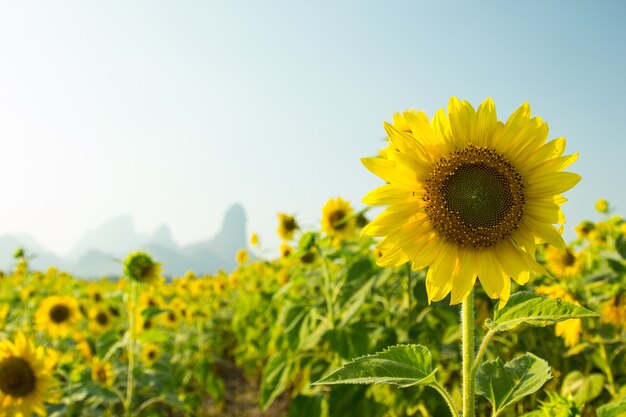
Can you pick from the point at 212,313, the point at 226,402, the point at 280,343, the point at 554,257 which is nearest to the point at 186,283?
the point at 212,313

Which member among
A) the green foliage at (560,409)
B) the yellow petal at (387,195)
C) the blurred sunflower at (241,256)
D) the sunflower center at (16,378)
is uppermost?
the blurred sunflower at (241,256)

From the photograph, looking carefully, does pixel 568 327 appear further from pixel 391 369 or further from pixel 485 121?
pixel 391 369

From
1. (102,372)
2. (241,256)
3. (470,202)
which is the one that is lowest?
(470,202)

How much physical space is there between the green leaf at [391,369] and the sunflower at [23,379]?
2.48 metres

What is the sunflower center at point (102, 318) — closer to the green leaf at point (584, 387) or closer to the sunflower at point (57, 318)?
the sunflower at point (57, 318)

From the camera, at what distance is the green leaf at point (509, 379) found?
3.92ft

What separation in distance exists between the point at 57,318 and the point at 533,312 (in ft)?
15.7

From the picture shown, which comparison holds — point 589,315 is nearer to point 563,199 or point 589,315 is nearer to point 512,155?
point 563,199

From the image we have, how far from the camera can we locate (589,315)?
980 mm

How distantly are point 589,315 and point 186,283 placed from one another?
8123 millimetres

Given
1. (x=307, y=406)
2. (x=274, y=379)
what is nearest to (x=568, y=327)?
(x=307, y=406)

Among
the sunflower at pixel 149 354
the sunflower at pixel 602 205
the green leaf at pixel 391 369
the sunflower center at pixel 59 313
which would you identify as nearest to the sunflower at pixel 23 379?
the sunflower at pixel 149 354

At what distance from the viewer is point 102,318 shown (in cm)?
525

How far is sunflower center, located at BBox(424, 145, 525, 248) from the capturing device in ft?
4.33
